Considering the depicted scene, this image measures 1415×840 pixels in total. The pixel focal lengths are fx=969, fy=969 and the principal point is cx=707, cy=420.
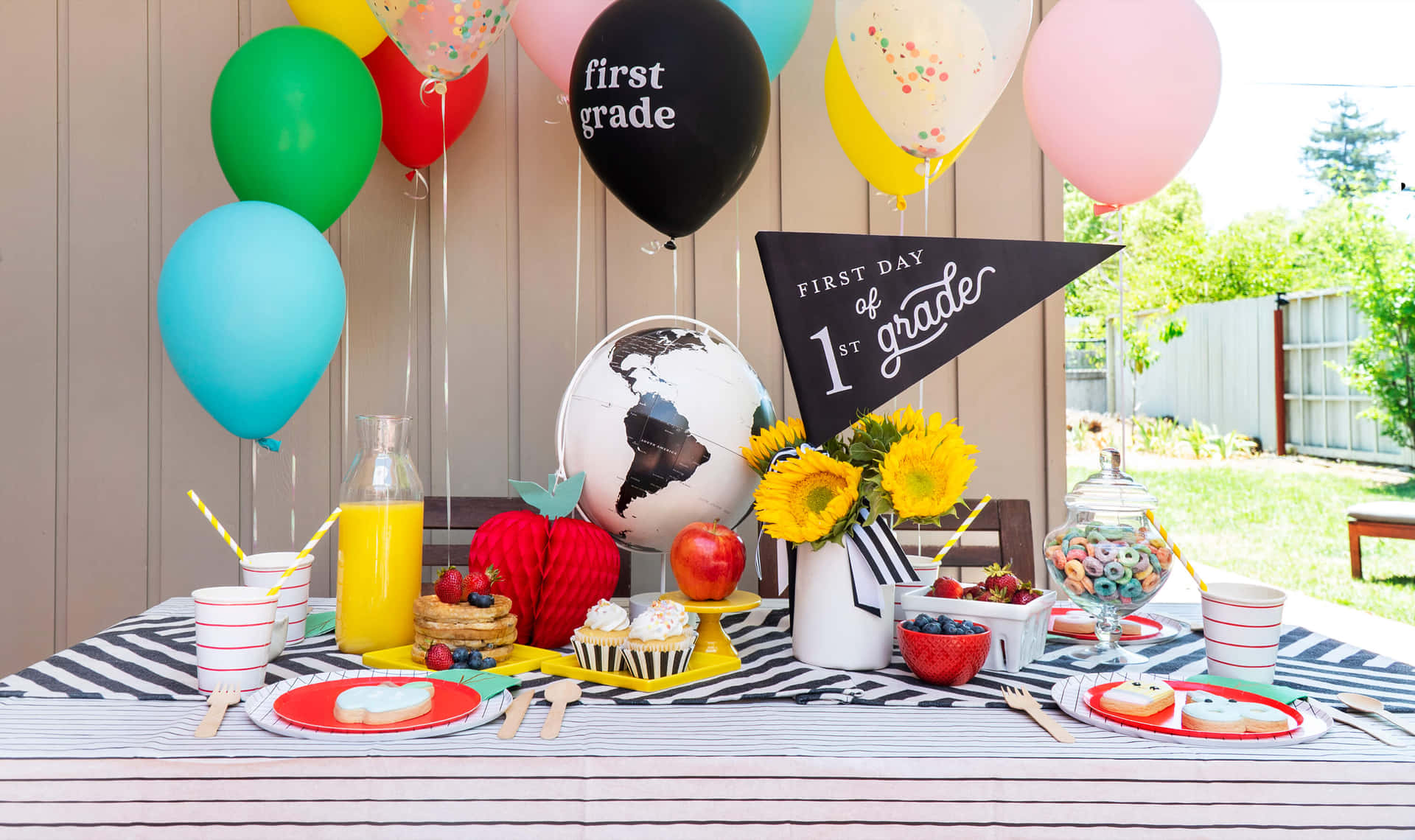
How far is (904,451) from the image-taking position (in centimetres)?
112

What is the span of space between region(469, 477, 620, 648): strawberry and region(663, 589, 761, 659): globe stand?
0.39 ft

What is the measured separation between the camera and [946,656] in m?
1.05

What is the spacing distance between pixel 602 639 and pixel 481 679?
0.14 meters

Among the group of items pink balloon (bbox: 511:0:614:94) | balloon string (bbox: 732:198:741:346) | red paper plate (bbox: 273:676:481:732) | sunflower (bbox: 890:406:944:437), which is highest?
pink balloon (bbox: 511:0:614:94)

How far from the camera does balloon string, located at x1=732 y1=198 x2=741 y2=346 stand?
2.26 metres

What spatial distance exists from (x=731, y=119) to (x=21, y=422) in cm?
186

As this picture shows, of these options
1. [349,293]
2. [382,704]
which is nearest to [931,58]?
[382,704]

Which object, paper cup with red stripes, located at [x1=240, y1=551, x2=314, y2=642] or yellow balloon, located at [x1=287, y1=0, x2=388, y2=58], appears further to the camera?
yellow balloon, located at [x1=287, y1=0, x2=388, y2=58]

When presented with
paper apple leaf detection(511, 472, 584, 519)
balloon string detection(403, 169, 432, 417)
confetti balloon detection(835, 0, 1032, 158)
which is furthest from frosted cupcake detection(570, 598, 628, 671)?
balloon string detection(403, 169, 432, 417)

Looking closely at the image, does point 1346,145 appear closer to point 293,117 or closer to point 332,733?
point 293,117

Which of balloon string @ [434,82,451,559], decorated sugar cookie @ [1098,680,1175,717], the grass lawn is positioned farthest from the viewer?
the grass lawn

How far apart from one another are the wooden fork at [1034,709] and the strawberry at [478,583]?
597 mm

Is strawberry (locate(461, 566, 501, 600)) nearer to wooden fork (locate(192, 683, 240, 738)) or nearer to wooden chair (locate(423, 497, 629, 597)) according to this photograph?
wooden fork (locate(192, 683, 240, 738))

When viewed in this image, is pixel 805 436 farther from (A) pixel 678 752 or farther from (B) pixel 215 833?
(B) pixel 215 833
